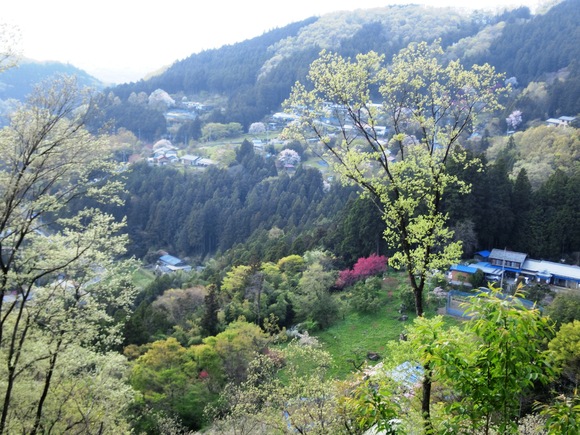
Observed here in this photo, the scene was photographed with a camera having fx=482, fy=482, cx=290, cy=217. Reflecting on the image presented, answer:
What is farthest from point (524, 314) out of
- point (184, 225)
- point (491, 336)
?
point (184, 225)

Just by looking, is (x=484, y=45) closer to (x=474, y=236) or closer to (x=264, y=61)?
(x=264, y=61)

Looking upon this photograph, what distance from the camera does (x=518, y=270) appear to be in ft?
67.8

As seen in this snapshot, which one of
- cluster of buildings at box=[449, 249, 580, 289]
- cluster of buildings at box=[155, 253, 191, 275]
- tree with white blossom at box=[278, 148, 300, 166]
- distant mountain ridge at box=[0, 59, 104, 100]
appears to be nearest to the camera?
cluster of buildings at box=[449, 249, 580, 289]

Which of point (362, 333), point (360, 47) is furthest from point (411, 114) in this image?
point (360, 47)

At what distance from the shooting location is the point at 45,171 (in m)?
7.33

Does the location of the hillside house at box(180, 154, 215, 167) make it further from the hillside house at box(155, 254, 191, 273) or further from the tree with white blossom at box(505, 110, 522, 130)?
the tree with white blossom at box(505, 110, 522, 130)

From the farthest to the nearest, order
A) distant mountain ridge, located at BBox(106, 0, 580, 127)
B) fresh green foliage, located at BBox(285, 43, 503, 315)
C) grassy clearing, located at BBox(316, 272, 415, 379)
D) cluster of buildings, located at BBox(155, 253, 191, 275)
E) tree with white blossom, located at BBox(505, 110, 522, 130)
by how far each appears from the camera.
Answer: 1. distant mountain ridge, located at BBox(106, 0, 580, 127)
2. tree with white blossom, located at BBox(505, 110, 522, 130)
3. cluster of buildings, located at BBox(155, 253, 191, 275)
4. grassy clearing, located at BBox(316, 272, 415, 379)
5. fresh green foliage, located at BBox(285, 43, 503, 315)

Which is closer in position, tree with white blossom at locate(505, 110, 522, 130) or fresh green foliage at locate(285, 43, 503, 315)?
fresh green foliage at locate(285, 43, 503, 315)

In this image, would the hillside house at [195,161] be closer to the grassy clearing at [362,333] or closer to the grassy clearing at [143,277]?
A: the grassy clearing at [143,277]

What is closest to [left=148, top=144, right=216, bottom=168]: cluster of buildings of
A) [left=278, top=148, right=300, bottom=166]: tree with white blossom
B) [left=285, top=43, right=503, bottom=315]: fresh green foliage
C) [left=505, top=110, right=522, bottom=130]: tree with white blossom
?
[left=278, top=148, right=300, bottom=166]: tree with white blossom

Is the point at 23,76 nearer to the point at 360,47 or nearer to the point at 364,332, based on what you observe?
the point at 360,47

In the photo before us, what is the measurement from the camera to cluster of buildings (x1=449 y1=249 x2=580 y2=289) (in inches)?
778

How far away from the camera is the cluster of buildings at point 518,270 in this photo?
1977 centimetres

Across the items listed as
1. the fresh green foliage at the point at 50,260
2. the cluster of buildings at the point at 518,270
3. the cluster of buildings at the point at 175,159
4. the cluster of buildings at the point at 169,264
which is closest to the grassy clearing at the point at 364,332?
the cluster of buildings at the point at 518,270
